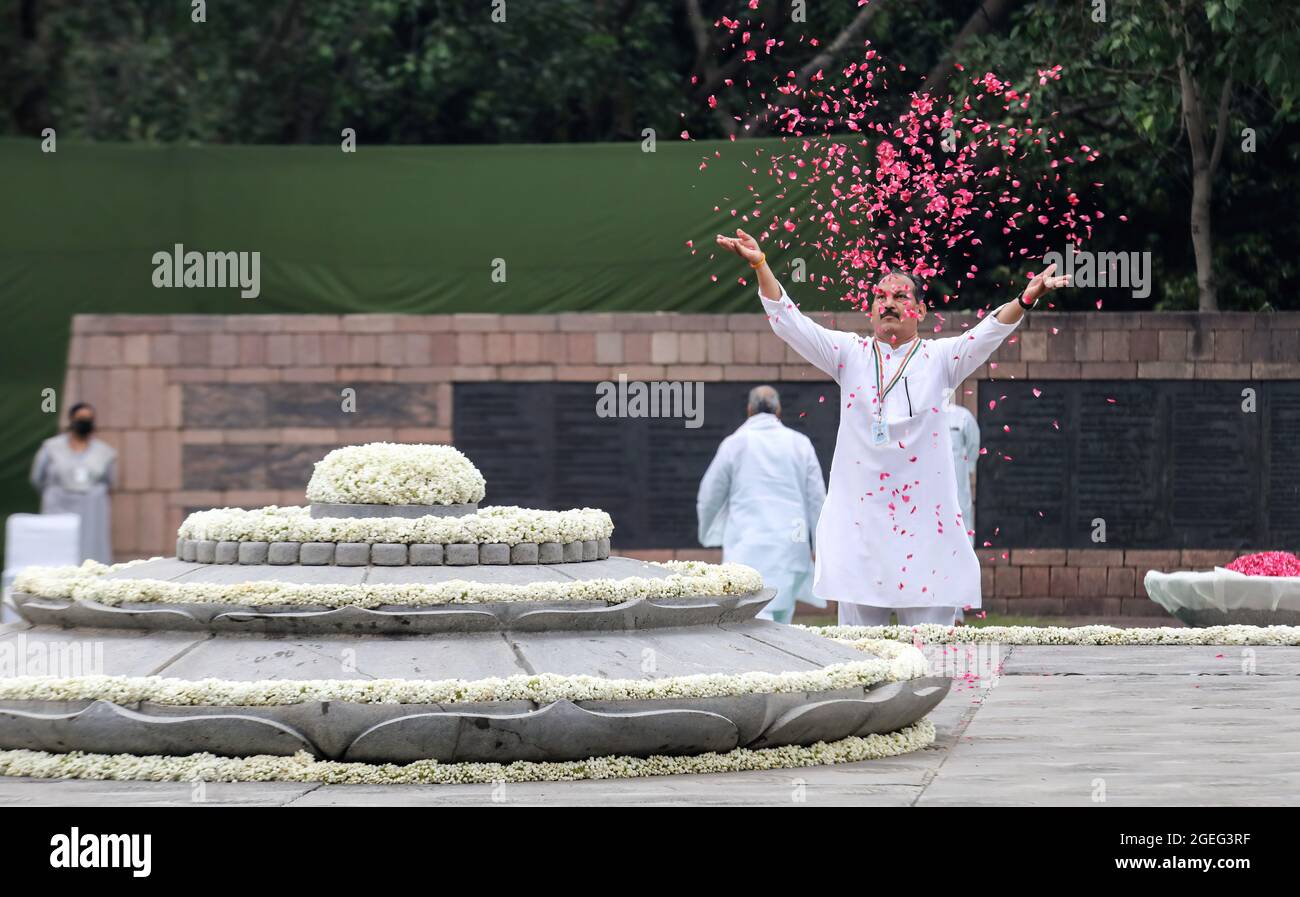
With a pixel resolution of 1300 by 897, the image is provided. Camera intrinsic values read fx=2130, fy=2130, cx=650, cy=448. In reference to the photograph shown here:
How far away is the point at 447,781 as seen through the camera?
543 cm

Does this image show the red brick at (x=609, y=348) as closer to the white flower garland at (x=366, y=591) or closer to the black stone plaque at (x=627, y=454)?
the black stone plaque at (x=627, y=454)

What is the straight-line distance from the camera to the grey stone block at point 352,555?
6.30 metres

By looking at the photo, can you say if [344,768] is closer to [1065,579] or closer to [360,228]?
[360,228]

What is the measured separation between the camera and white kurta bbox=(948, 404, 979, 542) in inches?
515

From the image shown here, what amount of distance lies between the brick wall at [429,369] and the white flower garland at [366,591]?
27.0 feet

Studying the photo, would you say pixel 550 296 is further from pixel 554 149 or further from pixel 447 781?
pixel 447 781

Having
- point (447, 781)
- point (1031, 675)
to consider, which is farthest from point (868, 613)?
point (447, 781)

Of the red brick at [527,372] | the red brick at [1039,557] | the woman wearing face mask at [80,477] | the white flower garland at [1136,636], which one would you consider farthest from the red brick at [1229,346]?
the woman wearing face mask at [80,477]

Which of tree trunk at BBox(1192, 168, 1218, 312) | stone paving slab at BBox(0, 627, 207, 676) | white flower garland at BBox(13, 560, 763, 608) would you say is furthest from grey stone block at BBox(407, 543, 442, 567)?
tree trunk at BBox(1192, 168, 1218, 312)

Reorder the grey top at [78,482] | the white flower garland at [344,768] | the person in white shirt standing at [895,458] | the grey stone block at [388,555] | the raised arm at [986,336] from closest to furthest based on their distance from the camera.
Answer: the white flower garland at [344,768] < the grey stone block at [388,555] < the raised arm at [986,336] < the person in white shirt standing at [895,458] < the grey top at [78,482]

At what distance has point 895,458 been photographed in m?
7.95

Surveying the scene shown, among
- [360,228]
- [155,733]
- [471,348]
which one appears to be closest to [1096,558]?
[471,348]

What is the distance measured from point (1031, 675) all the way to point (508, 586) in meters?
2.76

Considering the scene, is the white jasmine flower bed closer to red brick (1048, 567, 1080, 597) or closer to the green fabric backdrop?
red brick (1048, 567, 1080, 597)
